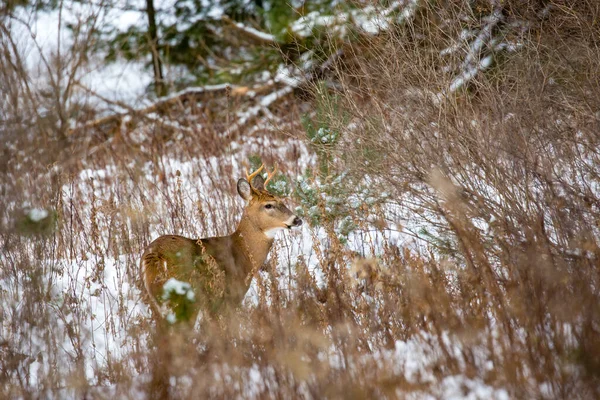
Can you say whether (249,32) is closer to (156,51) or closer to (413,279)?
(156,51)

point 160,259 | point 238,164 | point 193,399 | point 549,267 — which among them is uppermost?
point 238,164

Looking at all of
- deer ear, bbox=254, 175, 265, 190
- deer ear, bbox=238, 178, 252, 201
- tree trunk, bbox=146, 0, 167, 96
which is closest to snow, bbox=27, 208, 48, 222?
deer ear, bbox=238, 178, 252, 201

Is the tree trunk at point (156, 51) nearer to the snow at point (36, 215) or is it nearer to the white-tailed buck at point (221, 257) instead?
the white-tailed buck at point (221, 257)

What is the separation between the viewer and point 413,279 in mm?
A: 3885

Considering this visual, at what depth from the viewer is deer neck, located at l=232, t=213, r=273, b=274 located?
20.7 ft

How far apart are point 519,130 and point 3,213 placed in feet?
11.0

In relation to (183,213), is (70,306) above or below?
below

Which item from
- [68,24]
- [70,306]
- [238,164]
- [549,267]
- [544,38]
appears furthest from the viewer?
[68,24]

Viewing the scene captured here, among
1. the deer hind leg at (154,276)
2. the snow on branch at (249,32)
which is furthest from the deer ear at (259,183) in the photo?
the snow on branch at (249,32)

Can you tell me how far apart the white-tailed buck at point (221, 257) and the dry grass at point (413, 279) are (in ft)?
1.04

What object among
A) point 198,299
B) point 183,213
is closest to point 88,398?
point 198,299

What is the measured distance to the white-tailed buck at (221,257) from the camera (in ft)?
16.3

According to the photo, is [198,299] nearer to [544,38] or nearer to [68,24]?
[544,38]

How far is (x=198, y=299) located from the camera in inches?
186
